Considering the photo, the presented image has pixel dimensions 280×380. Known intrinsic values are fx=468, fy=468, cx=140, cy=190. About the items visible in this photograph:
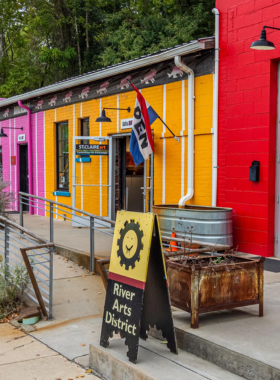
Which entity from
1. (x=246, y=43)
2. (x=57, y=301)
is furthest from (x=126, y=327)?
(x=246, y=43)

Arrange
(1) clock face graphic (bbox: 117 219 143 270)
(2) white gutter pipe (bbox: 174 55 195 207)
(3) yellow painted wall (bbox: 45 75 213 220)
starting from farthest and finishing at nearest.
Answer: (2) white gutter pipe (bbox: 174 55 195 207) → (3) yellow painted wall (bbox: 45 75 213 220) → (1) clock face graphic (bbox: 117 219 143 270)

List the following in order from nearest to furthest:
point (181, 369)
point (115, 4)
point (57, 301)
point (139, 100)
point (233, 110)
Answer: point (181, 369) → point (57, 301) → point (233, 110) → point (139, 100) → point (115, 4)

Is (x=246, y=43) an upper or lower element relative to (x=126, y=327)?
upper

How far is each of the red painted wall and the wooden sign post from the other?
380cm

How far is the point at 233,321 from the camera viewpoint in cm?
431

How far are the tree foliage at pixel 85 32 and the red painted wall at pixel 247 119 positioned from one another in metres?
10.4

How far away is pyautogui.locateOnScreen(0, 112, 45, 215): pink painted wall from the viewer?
1409 cm

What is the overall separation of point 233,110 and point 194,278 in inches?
173

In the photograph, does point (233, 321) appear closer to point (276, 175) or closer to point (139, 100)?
point (276, 175)

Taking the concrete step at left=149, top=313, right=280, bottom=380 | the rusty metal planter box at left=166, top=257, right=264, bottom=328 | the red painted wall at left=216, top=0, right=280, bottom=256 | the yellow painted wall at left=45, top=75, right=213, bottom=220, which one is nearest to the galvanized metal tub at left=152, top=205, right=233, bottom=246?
the red painted wall at left=216, top=0, right=280, bottom=256

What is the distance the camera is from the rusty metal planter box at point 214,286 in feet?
13.5

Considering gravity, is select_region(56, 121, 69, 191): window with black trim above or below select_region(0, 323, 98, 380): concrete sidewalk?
above

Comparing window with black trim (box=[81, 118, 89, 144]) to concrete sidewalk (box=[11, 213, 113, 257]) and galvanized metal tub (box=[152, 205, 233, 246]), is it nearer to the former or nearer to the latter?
concrete sidewalk (box=[11, 213, 113, 257])

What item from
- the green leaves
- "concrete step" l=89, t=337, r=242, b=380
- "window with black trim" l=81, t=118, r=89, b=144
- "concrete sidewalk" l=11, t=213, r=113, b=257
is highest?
the green leaves
